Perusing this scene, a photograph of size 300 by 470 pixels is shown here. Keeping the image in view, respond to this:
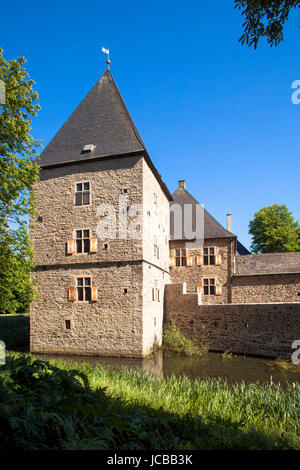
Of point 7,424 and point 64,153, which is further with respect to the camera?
point 64,153

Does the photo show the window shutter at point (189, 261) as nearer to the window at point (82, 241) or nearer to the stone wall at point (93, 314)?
the stone wall at point (93, 314)

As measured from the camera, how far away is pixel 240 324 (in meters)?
14.3

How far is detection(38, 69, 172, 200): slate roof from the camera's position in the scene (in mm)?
14254

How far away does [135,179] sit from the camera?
→ 45.3ft

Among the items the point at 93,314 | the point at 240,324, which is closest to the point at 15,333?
the point at 93,314

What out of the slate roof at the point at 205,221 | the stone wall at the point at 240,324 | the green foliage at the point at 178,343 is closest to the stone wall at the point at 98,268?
the green foliage at the point at 178,343

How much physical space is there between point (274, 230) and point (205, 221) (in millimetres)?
10947

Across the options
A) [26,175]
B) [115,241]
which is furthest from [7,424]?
[115,241]

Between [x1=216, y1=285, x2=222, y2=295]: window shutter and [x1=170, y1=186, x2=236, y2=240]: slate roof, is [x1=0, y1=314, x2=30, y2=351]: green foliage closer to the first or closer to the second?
[x1=170, y1=186, x2=236, y2=240]: slate roof

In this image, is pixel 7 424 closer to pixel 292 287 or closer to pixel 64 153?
pixel 64 153

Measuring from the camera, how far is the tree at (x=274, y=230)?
27.6m

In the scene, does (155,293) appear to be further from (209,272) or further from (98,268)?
(209,272)

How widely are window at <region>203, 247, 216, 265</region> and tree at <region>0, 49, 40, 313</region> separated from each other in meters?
10.7

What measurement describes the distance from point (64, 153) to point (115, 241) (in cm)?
512
